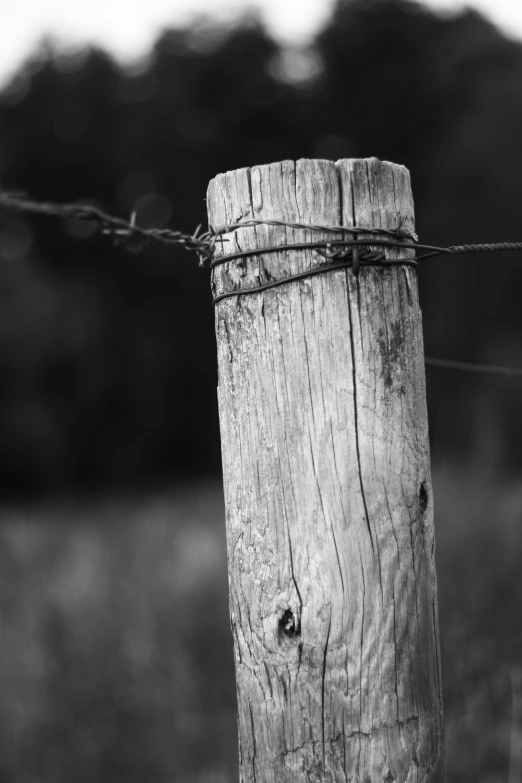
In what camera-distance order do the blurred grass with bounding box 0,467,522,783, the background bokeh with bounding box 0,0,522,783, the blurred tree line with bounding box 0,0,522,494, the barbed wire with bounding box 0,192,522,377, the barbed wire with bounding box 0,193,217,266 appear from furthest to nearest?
the blurred tree line with bounding box 0,0,522,494
the background bokeh with bounding box 0,0,522,783
the blurred grass with bounding box 0,467,522,783
the barbed wire with bounding box 0,192,522,377
the barbed wire with bounding box 0,193,217,266

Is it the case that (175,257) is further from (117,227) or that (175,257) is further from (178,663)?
(117,227)

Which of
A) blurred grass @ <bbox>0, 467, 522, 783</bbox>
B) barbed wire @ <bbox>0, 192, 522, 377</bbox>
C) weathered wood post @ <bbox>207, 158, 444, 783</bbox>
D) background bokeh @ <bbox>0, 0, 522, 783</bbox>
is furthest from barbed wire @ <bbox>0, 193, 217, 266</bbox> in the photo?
background bokeh @ <bbox>0, 0, 522, 783</bbox>

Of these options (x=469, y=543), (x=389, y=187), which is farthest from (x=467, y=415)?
(x=389, y=187)

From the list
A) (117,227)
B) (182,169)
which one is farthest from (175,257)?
(117,227)

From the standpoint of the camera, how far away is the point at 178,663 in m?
4.90

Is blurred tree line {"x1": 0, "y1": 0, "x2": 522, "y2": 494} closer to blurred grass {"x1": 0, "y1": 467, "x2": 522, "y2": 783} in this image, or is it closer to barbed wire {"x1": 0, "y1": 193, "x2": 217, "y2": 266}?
blurred grass {"x1": 0, "y1": 467, "x2": 522, "y2": 783}

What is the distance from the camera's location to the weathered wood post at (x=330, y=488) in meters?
1.26

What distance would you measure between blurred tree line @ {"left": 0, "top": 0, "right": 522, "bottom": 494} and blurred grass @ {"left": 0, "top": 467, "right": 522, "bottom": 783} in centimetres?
1157

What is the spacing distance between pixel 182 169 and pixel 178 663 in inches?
680

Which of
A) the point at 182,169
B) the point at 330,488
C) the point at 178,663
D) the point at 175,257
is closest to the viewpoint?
the point at 330,488

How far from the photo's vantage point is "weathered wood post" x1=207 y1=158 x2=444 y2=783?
4.15 ft

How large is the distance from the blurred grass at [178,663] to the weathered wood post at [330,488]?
2.53 meters

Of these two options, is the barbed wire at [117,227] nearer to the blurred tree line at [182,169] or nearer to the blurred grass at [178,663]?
the blurred grass at [178,663]

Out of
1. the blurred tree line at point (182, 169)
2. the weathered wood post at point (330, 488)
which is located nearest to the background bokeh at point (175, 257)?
the blurred tree line at point (182, 169)
